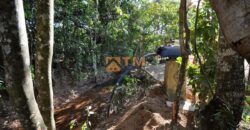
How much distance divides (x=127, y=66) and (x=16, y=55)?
5.65 metres

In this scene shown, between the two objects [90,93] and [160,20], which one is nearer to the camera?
[90,93]

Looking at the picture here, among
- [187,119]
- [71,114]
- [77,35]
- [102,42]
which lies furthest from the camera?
[102,42]

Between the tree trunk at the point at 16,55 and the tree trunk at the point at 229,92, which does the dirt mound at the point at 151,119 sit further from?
the tree trunk at the point at 16,55

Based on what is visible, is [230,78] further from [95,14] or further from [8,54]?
[95,14]

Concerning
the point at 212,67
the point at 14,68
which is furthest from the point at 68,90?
the point at 14,68

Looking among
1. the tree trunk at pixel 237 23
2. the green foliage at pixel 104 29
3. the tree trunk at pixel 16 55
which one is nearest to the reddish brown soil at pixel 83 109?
the green foliage at pixel 104 29

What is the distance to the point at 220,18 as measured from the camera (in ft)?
2.91

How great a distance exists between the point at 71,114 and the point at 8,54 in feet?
16.8

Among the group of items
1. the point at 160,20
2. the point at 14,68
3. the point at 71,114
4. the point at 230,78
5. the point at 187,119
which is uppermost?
the point at 160,20

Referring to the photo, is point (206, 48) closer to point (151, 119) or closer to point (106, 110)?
point (151, 119)

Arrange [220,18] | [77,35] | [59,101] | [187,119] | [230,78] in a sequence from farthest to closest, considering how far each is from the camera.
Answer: [77,35] < [59,101] < [187,119] < [230,78] < [220,18]

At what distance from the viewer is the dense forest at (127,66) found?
1.64 metres

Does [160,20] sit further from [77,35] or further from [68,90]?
[68,90]

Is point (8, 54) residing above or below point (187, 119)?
above
